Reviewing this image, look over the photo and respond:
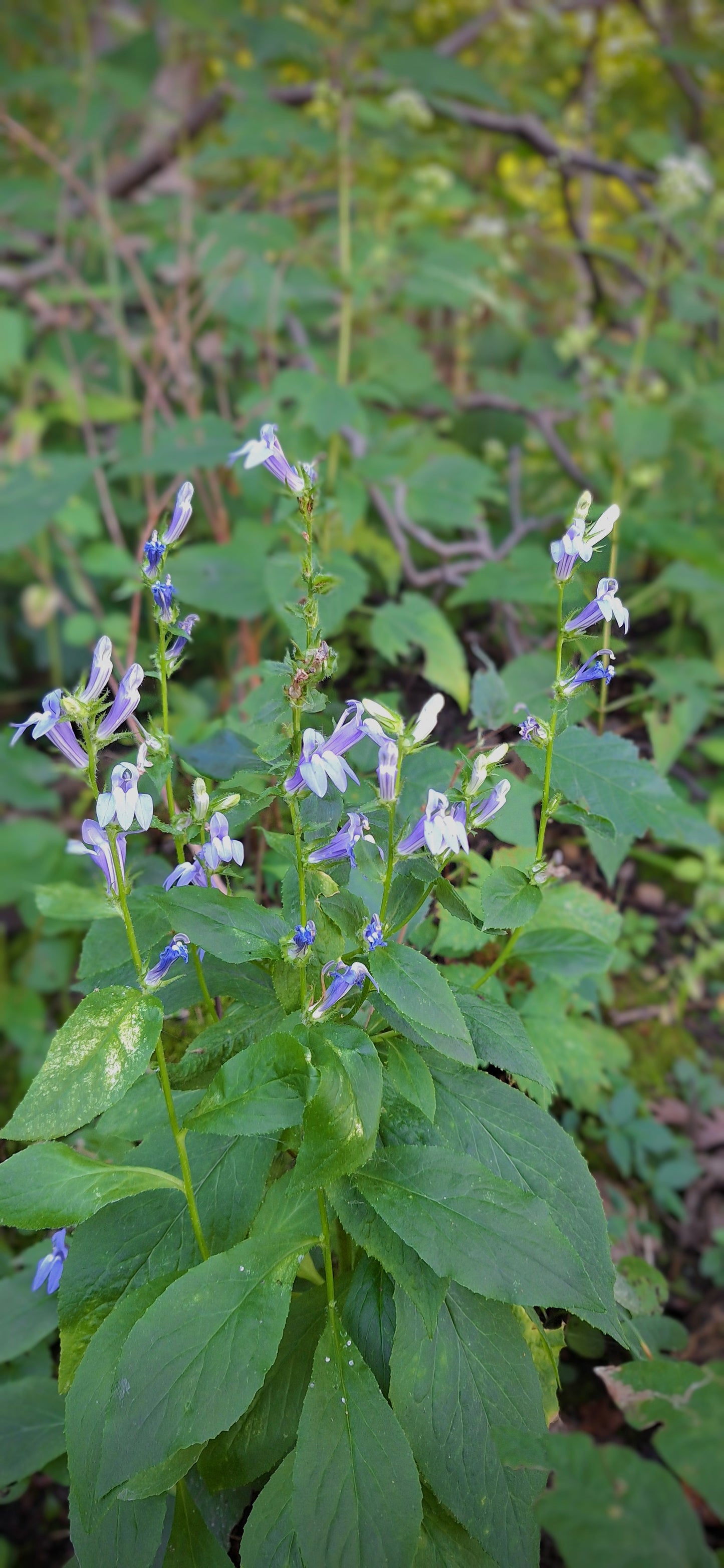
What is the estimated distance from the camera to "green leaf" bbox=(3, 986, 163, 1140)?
0.91m

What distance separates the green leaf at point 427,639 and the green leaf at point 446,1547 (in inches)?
50.8

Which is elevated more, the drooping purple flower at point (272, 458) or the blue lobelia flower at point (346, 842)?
the drooping purple flower at point (272, 458)

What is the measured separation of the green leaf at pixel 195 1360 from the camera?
866 mm

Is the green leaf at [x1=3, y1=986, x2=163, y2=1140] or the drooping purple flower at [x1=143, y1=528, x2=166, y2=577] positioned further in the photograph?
the drooping purple flower at [x1=143, y1=528, x2=166, y2=577]

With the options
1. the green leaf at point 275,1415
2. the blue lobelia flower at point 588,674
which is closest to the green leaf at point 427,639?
the blue lobelia flower at point 588,674

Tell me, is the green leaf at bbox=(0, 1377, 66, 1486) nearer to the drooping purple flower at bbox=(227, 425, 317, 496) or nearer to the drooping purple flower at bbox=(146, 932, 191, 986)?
the drooping purple flower at bbox=(146, 932, 191, 986)

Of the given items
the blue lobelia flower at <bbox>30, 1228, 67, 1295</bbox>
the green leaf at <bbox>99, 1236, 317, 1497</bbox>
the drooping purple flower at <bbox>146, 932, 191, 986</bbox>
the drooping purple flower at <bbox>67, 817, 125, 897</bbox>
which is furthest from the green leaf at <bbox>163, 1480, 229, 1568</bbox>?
the drooping purple flower at <bbox>67, 817, 125, 897</bbox>

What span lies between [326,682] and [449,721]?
0.46m

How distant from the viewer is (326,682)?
2486mm

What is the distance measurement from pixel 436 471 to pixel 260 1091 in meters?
1.87

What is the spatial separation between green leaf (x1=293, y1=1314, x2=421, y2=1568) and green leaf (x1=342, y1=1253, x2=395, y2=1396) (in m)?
0.07

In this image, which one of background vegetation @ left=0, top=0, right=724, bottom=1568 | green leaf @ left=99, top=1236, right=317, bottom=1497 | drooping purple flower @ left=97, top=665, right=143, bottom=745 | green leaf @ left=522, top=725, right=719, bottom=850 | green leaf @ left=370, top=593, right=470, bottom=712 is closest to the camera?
green leaf @ left=99, top=1236, right=317, bottom=1497

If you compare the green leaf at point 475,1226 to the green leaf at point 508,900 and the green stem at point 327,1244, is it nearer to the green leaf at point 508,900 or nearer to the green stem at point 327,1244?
the green stem at point 327,1244

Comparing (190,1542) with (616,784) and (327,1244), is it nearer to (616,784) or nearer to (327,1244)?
(327,1244)
